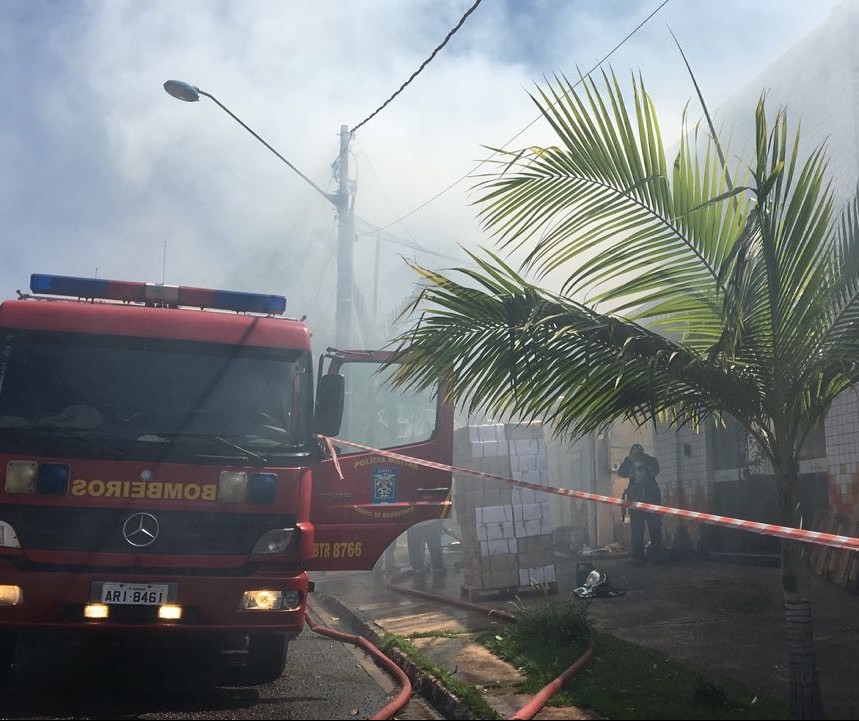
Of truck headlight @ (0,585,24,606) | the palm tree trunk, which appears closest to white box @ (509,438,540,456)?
the palm tree trunk

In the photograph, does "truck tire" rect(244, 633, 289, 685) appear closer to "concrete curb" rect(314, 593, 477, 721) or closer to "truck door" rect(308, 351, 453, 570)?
"concrete curb" rect(314, 593, 477, 721)

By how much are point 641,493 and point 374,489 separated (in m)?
5.09

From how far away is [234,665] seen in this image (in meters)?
6.66

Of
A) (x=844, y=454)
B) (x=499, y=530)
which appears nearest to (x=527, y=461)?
(x=499, y=530)

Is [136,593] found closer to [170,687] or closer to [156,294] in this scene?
[170,687]

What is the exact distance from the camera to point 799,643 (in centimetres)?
432

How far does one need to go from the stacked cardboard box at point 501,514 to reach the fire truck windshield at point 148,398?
385 centimetres

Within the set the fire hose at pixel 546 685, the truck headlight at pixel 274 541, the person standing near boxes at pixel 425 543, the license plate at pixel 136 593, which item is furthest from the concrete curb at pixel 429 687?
the person standing near boxes at pixel 425 543

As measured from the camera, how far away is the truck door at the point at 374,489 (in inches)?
288

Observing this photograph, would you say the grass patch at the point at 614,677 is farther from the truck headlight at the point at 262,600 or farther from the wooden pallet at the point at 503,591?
the wooden pallet at the point at 503,591

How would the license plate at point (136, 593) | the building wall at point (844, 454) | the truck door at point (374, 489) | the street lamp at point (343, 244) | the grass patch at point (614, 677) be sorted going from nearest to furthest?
the grass patch at point (614, 677) → the license plate at point (136, 593) → the truck door at point (374, 489) → the building wall at point (844, 454) → the street lamp at point (343, 244)

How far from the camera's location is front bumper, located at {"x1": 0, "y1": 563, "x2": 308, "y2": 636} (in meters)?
5.15

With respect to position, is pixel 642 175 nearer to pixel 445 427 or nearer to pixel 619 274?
pixel 619 274

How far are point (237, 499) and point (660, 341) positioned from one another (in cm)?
263
